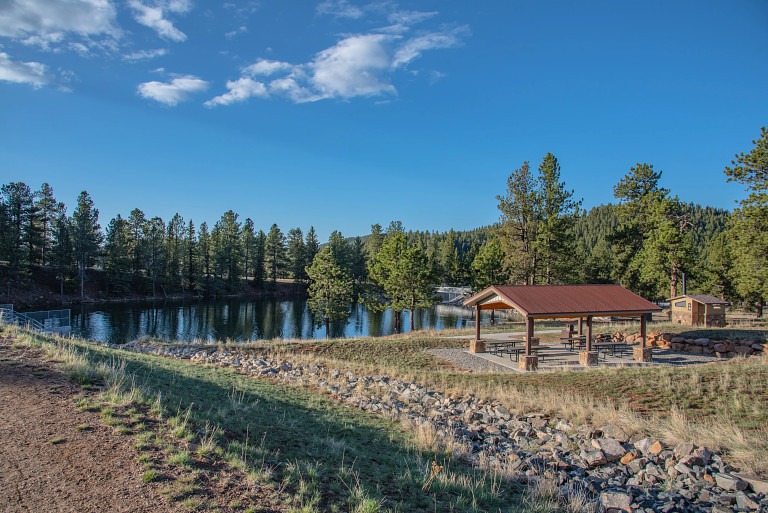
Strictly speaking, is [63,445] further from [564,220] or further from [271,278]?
[271,278]

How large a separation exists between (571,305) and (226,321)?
36.9m

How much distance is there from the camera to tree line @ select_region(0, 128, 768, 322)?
32281mm

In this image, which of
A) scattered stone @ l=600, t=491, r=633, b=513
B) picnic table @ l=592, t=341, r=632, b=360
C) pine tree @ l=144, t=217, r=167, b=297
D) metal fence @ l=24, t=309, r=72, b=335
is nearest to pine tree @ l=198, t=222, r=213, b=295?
pine tree @ l=144, t=217, r=167, b=297

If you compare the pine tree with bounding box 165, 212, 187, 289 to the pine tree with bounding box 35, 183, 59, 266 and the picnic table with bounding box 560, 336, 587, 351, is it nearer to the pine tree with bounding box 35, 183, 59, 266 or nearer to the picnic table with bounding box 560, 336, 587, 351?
the pine tree with bounding box 35, 183, 59, 266

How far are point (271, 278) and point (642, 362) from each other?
71.3 meters

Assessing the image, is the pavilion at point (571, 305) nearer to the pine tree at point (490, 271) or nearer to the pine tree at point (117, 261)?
the pine tree at point (490, 271)

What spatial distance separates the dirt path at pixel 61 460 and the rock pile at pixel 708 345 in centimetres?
2269

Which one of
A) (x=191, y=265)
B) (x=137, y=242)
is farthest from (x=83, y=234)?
(x=191, y=265)

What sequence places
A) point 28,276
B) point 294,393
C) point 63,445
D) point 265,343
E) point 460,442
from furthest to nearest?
point 28,276, point 265,343, point 294,393, point 460,442, point 63,445

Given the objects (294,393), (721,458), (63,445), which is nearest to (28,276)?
(294,393)

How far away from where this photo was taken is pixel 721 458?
298 inches

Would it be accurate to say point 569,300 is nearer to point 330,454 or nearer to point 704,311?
point 704,311

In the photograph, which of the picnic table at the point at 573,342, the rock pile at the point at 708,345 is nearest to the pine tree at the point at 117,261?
the picnic table at the point at 573,342

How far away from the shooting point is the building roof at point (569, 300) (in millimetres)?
18453
